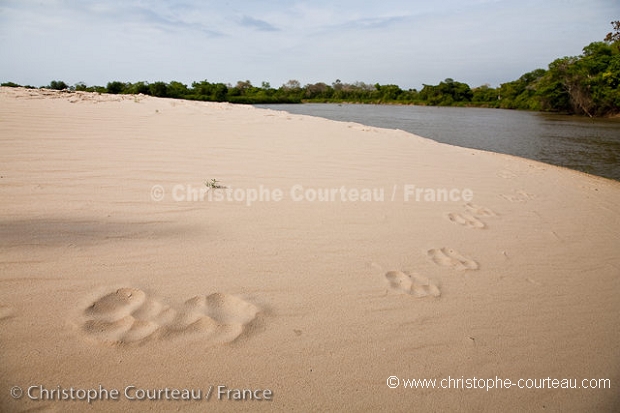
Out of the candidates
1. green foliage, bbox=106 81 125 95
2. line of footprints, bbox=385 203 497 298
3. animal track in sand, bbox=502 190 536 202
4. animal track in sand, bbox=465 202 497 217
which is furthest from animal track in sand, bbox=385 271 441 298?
green foliage, bbox=106 81 125 95

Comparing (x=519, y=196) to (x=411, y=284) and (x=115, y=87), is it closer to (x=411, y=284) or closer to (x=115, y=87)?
(x=411, y=284)

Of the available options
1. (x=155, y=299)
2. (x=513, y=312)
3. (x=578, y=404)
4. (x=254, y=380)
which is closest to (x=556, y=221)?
(x=513, y=312)

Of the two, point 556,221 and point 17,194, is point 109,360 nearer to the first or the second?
point 17,194

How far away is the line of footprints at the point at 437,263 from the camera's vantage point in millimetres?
1677

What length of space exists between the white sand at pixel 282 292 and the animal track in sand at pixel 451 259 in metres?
0.02

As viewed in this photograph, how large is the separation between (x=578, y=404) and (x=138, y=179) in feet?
9.79

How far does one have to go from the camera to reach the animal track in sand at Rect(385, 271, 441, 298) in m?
1.66

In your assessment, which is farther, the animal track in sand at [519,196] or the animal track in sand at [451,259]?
the animal track in sand at [519,196]

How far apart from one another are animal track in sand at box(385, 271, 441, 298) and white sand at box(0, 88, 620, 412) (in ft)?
0.04

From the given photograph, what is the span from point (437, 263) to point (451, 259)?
15 cm

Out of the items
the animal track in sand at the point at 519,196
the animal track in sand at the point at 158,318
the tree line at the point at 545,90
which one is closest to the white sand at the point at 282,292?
the animal track in sand at the point at 158,318

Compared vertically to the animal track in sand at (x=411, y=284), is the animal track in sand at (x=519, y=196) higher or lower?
higher

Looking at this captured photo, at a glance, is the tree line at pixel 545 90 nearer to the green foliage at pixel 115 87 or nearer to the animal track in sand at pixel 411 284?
the green foliage at pixel 115 87

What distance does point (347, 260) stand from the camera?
6.09ft
